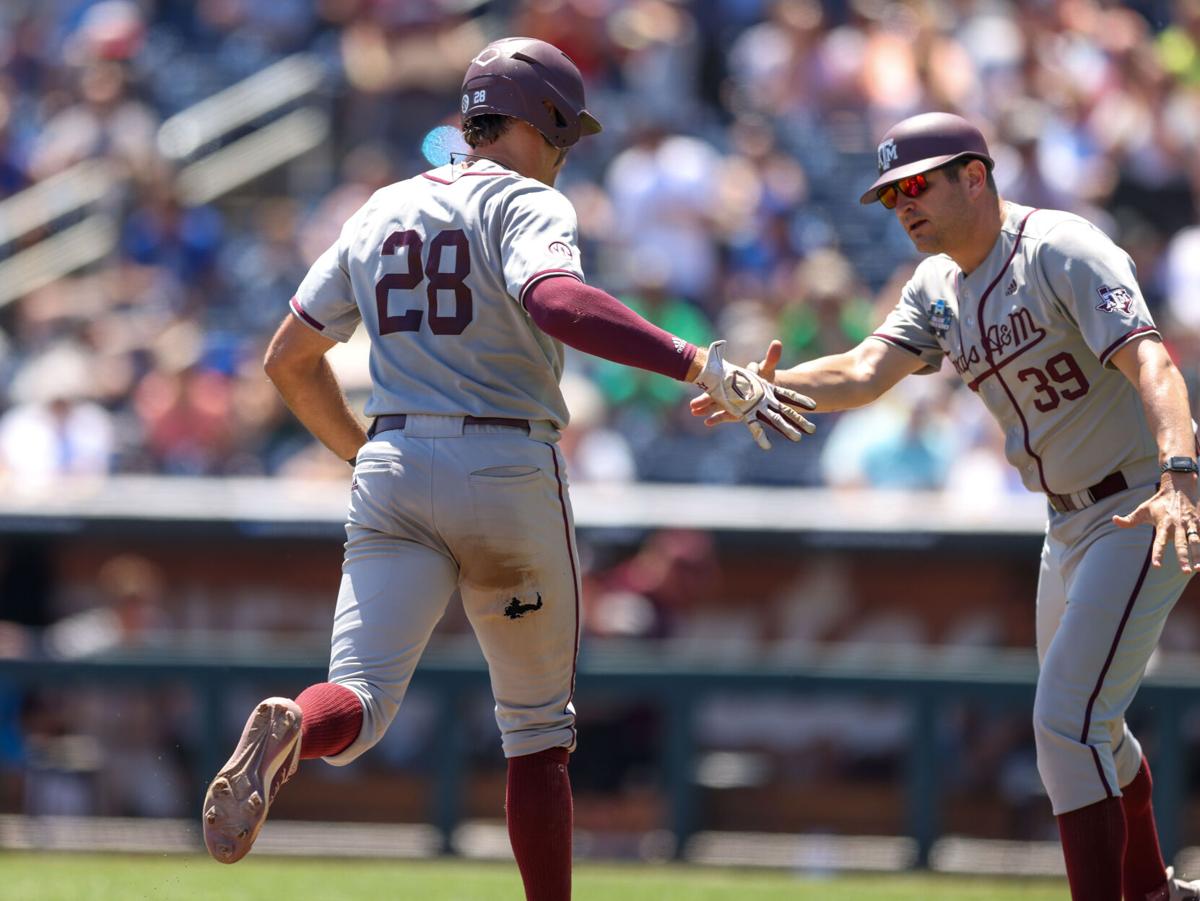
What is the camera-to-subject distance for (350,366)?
10719mm

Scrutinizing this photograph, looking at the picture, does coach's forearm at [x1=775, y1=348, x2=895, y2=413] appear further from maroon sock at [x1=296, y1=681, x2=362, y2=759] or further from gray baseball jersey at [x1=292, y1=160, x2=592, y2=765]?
maroon sock at [x1=296, y1=681, x2=362, y2=759]

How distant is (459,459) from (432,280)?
441 mm

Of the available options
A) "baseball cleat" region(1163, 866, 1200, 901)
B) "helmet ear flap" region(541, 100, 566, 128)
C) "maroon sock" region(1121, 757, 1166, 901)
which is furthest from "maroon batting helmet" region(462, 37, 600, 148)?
"baseball cleat" region(1163, 866, 1200, 901)

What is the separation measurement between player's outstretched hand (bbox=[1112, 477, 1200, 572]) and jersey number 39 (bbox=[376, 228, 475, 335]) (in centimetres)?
167

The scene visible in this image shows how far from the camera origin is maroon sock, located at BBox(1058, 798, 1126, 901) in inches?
187

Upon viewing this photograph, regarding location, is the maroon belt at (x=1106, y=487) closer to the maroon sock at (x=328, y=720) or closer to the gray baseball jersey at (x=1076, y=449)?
the gray baseball jersey at (x=1076, y=449)

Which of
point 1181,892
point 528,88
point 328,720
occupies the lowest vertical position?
point 1181,892

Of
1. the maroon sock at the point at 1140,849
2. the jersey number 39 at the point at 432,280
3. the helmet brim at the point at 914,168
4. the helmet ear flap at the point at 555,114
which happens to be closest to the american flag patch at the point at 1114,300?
the helmet brim at the point at 914,168

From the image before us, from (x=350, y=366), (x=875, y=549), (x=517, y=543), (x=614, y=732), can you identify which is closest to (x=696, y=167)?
(x=350, y=366)

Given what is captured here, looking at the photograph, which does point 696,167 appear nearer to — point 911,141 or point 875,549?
point 875,549

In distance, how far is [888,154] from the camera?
5.14 meters

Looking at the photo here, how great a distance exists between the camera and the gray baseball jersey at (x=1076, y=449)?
4844 mm

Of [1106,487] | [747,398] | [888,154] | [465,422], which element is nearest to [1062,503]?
[1106,487]

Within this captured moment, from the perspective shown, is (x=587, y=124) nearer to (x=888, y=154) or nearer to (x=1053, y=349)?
(x=888, y=154)
